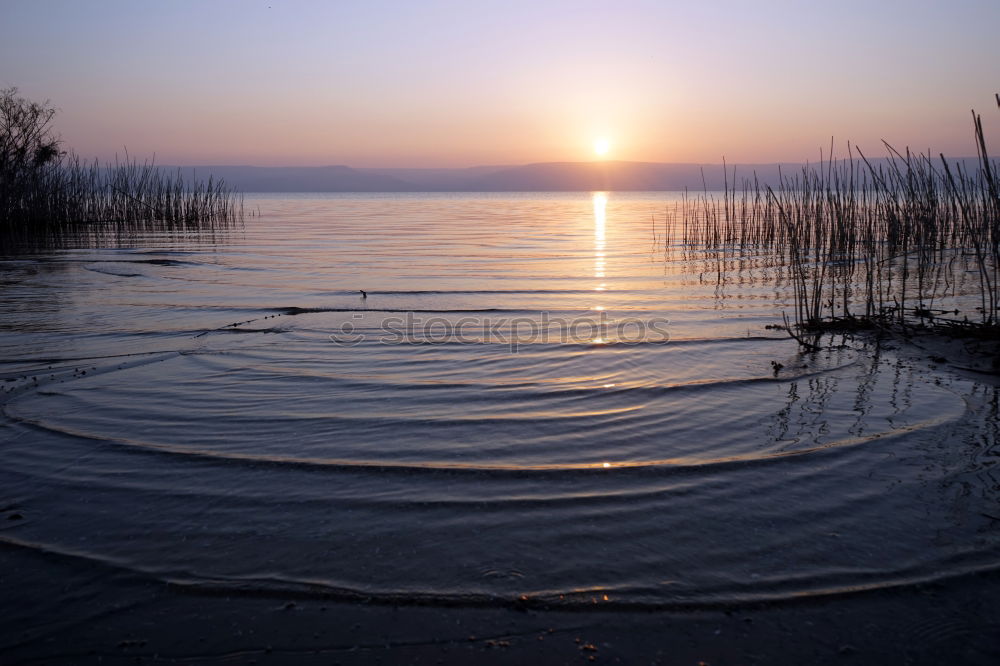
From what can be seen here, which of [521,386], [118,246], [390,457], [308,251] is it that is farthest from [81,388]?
[118,246]

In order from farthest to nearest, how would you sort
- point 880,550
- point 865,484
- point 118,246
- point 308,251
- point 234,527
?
point 118,246 → point 308,251 → point 865,484 → point 234,527 → point 880,550

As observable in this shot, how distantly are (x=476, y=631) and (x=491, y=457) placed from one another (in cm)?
141

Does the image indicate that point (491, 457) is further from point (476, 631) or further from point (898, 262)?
point (898, 262)

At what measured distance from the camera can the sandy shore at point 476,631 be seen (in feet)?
6.26

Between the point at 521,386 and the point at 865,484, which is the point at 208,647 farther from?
the point at 521,386

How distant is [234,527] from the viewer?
267cm

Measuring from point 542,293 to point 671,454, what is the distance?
6.02 m

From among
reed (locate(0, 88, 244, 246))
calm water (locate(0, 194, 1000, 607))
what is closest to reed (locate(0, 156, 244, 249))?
reed (locate(0, 88, 244, 246))

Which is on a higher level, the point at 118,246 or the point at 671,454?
the point at 118,246

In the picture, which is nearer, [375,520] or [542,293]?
[375,520]

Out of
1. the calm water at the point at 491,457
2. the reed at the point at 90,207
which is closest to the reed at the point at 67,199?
the reed at the point at 90,207

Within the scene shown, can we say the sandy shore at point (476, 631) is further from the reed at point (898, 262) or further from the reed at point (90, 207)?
the reed at point (90, 207)

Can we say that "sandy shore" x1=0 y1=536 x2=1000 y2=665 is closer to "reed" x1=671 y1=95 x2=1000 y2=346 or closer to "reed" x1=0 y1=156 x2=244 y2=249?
"reed" x1=671 y1=95 x2=1000 y2=346

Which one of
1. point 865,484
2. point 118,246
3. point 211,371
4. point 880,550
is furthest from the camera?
point 118,246
